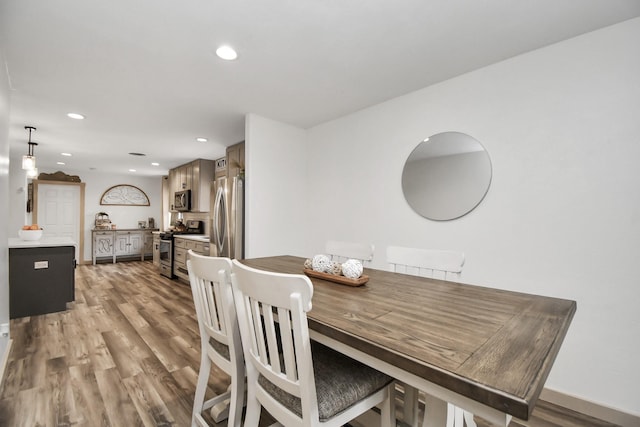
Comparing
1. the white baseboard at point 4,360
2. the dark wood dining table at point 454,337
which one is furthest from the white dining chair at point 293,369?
the white baseboard at point 4,360

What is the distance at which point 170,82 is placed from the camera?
2418 millimetres

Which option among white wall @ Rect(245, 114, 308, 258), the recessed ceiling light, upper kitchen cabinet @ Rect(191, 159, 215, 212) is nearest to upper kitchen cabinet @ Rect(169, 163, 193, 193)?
upper kitchen cabinet @ Rect(191, 159, 215, 212)

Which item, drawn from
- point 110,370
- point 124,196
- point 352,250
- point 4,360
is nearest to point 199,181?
point 4,360

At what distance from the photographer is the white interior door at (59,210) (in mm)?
6699

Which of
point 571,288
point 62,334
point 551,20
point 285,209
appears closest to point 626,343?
point 571,288

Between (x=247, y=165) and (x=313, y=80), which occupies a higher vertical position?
(x=313, y=80)

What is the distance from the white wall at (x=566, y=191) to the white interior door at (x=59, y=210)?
8.16 metres

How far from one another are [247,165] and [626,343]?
3.21 meters

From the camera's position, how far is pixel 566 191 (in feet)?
6.07

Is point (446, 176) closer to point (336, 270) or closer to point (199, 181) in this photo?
point (336, 270)

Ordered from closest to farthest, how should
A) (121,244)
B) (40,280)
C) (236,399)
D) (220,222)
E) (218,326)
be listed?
(236,399)
(218,326)
(40,280)
(220,222)
(121,244)

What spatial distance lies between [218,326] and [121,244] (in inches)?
303

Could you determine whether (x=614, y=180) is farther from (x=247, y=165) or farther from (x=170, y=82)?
(x=170, y=82)

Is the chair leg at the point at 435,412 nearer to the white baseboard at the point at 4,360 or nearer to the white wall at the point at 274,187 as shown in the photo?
the white wall at the point at 274,187
